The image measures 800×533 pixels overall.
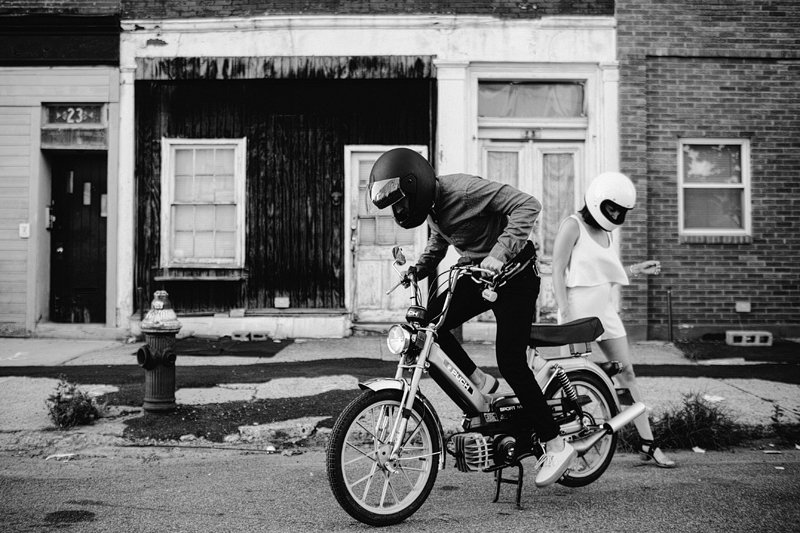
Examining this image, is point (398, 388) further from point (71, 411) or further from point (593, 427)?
point (71, 411)

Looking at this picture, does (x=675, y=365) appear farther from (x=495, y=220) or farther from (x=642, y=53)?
(x=495, y=220)

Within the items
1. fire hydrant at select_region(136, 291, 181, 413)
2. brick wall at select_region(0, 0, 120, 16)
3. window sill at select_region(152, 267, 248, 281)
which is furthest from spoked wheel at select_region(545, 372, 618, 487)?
brick wall at select_region(0, 0, 120, 16)

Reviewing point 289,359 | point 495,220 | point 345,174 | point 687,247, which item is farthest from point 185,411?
point 687,247

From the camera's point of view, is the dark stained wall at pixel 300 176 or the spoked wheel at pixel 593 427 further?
the dark stained wall at pixel 300 176

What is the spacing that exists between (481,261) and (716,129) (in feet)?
25.7

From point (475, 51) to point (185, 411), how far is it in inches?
267

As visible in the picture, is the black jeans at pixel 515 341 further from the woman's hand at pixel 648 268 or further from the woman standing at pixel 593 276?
the woman's hand at pixel 648 268

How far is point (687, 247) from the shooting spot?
10.6 meters

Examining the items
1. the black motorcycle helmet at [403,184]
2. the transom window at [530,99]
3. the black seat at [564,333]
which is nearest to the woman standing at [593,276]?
the black seat at [564,333]

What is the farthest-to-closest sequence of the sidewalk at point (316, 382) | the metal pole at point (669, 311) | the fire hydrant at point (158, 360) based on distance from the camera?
the metal pole at point (669, 311)
the sidewalk at point (316, 382)
the fire hydrant at point (158, 360)

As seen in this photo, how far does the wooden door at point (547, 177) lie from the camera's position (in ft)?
35.9

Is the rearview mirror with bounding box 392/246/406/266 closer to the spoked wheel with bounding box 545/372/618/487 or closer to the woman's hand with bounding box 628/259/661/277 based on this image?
the spoked wheel with bounding box 545/372/618/487

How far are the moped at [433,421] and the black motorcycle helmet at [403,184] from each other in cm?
26

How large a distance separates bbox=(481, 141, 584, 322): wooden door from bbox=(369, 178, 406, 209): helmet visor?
714cm
